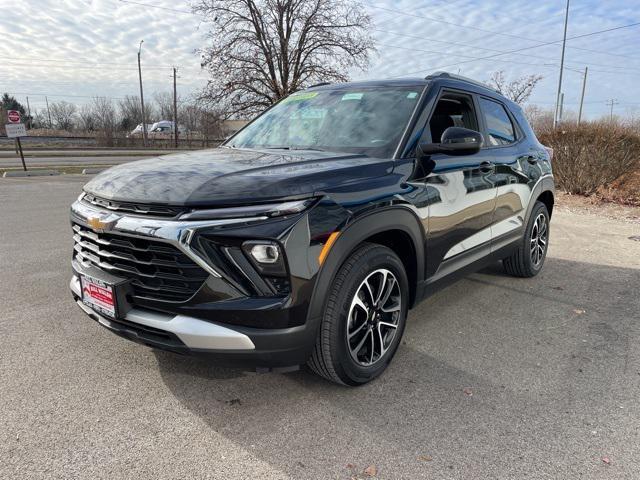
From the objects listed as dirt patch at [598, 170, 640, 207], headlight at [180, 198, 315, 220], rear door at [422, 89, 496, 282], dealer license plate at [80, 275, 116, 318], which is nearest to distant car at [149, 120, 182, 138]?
dirt patch at [598, 170, 640, 207]

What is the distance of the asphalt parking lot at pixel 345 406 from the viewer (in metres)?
2.27

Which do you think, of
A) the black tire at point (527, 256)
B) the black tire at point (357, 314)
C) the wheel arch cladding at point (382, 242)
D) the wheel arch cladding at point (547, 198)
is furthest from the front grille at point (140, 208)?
the wheel arch cladding at point (547, 198)

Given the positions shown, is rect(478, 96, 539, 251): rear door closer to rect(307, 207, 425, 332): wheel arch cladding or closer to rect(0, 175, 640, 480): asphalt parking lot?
rect(0, 175, 640, 480): asphalt parking lot

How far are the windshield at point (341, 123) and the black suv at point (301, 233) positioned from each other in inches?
0.5

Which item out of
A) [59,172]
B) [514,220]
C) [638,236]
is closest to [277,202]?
[514,220]

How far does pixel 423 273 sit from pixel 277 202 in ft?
4.48

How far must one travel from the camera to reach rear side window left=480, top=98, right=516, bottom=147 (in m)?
4.23

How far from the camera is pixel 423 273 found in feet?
10.6

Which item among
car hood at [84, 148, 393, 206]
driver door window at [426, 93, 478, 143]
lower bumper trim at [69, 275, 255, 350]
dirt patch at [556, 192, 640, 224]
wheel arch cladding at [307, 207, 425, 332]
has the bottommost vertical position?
dirt patch at [556, 192, 640, 224]

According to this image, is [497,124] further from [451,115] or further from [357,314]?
[357,314]

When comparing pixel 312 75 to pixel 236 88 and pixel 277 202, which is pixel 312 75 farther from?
pixel 277 202

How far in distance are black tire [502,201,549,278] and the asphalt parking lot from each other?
0.89 m

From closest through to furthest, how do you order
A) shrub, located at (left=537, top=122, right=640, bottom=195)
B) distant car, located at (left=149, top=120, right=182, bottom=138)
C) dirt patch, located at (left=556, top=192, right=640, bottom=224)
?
1. dirt patch, located at (left=556, top=192, right=640, bottom=224)
2. shrub, located at (left=537, top=122, right=640, bottom=195)
3. distant car, located at (left=149, top=120, right=182, bottom=138)

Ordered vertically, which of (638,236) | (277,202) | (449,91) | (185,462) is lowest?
(638,236)
